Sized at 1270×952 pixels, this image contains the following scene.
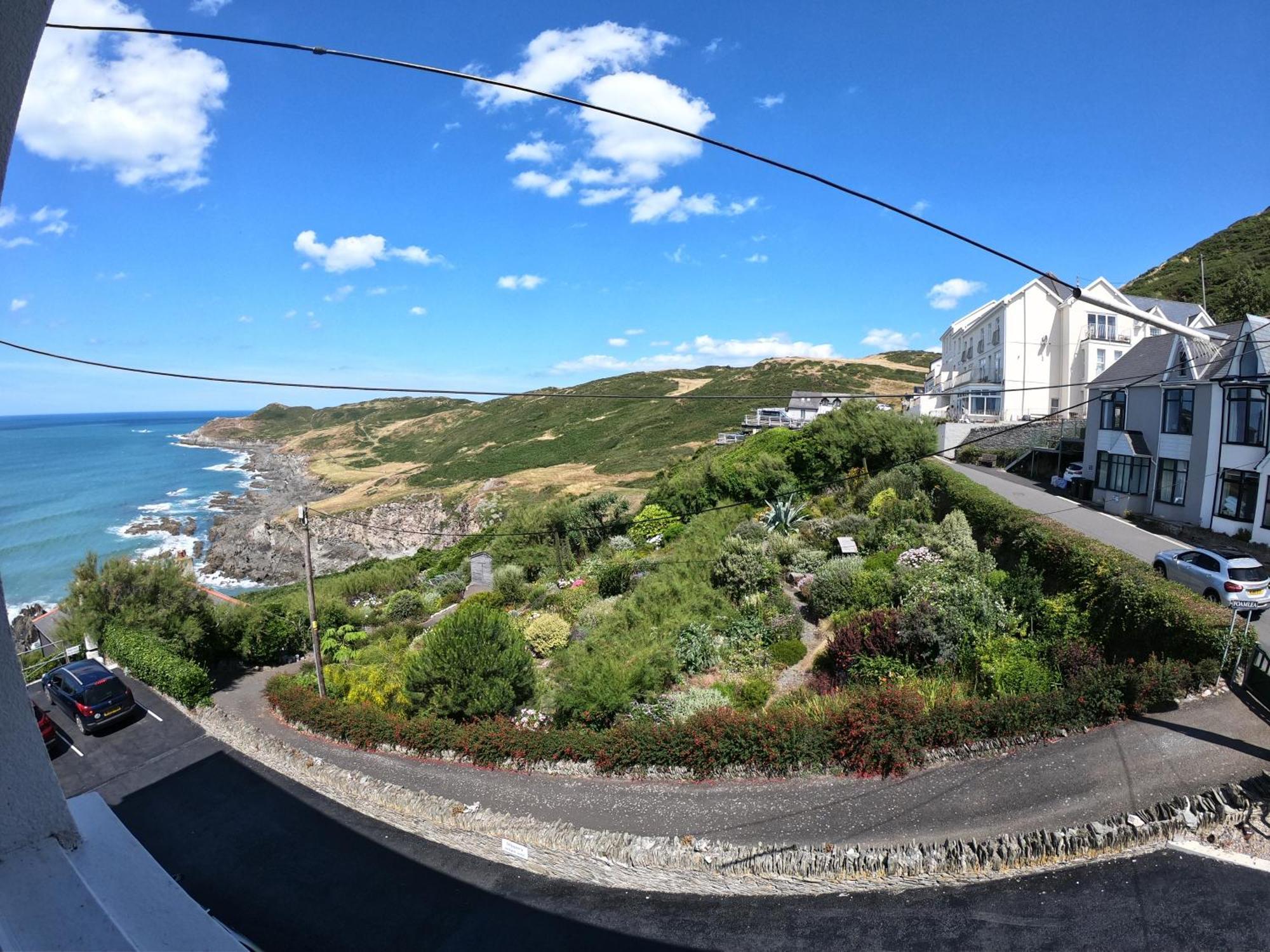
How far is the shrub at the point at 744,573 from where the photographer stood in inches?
786

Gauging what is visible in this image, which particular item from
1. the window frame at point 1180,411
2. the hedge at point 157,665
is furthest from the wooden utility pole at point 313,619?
the window frame at point 1180,411

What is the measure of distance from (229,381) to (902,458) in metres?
24.4

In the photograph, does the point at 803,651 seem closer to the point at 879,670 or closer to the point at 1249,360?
the point at 879,670

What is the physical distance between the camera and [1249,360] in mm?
19266

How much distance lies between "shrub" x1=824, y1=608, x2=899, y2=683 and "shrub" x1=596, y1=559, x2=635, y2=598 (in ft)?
33.1

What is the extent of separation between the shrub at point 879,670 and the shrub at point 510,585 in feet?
54.7

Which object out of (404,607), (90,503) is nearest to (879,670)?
(404,607)

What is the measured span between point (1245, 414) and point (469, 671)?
72.7 feet

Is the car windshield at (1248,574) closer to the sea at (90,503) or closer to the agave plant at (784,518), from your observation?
the agave plant at (784,518)

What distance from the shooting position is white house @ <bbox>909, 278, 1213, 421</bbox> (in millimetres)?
36688

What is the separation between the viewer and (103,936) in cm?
207

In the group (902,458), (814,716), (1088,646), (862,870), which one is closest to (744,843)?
(862,870)

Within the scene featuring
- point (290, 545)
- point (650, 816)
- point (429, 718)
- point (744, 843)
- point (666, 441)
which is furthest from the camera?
point (666, 441)

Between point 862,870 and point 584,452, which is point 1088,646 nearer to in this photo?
point 862,870
